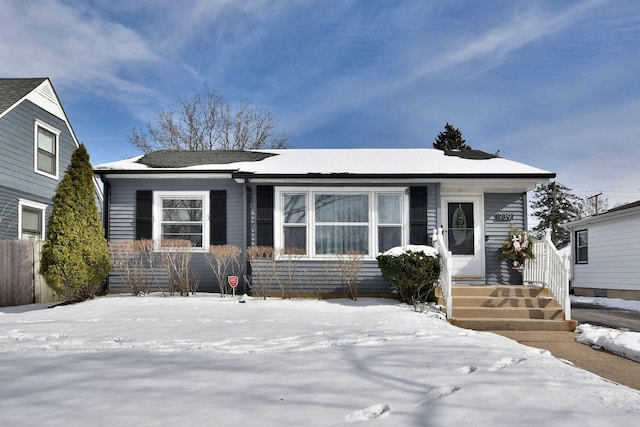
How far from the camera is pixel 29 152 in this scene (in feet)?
37.5

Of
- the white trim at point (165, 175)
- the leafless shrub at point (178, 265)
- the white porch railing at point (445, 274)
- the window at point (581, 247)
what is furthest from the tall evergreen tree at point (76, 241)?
the window at point (581, 247)

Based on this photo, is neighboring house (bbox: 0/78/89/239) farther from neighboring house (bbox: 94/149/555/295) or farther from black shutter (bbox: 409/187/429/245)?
black shutter (bbox: 409/187/429/245)

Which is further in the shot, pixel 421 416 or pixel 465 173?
pixel 465 173

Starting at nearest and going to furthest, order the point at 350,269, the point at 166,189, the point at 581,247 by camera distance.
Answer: the point at 350,269, the point at 166,189, the point at 581,247

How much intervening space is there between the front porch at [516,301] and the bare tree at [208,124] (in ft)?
54.8

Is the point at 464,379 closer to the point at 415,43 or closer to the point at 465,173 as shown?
the point at 465,173

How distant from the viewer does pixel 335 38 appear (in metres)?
13.0

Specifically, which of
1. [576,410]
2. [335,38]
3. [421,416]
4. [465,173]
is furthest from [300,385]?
[335,38]

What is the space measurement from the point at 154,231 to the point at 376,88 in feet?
34.6

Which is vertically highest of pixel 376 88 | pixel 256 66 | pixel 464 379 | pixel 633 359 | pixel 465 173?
pixel 256 66

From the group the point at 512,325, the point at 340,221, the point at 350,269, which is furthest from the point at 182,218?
the point at 512,325

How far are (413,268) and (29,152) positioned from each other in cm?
1130

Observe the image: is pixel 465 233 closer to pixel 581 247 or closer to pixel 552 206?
pixel 581 247

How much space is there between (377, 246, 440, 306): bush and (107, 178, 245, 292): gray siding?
345 centimetres
